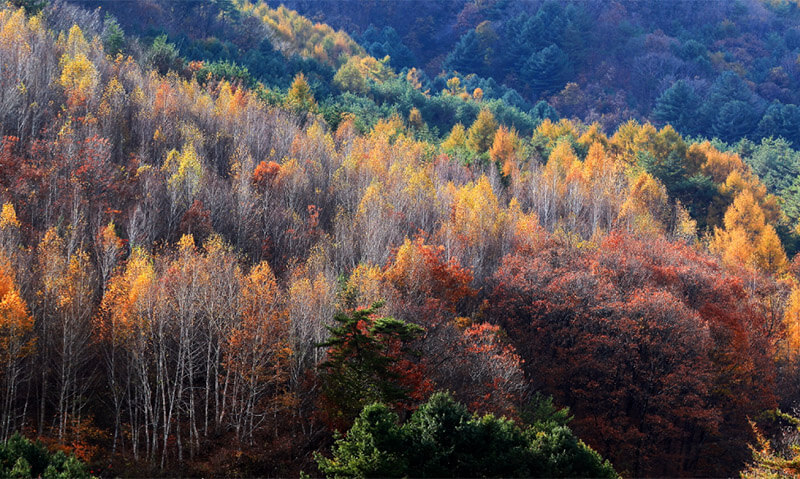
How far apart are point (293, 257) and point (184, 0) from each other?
6770 centimetres

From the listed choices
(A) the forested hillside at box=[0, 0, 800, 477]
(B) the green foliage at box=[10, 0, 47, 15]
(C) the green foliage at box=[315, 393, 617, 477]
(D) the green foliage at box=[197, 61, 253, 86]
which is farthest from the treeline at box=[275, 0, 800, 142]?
(C) the green foliage at box=[315, 393, 617, 477]

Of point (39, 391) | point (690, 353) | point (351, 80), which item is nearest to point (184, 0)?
point (351, 80)

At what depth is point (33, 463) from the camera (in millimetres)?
23250

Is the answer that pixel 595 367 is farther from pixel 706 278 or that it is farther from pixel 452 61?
pixel 452 61

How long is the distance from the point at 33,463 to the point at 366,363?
Answer: 41.9 feet

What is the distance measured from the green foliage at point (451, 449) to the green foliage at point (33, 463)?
8.09 m

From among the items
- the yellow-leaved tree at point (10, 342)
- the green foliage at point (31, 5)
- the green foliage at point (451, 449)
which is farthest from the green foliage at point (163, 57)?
the green foliage at point (451, 449)

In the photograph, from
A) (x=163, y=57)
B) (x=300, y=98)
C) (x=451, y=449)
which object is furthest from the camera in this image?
(x=300, y=98)

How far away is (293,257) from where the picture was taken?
1763 inches

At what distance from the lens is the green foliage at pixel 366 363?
30.7 m

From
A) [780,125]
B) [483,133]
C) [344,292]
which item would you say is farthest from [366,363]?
[780,125]

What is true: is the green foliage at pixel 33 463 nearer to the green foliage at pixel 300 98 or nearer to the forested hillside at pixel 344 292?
the forested hillside at pixel 344 292

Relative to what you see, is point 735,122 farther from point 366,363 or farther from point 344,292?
point 366,363

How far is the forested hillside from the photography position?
32.1 metres
